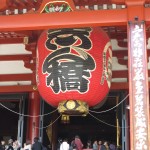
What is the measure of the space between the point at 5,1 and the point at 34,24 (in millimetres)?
763

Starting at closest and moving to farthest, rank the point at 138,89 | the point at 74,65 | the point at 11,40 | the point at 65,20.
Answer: the point at 138,89
the point at 65,20
the point at 74,65
the point at 11,40

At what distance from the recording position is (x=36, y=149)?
8.02 meters

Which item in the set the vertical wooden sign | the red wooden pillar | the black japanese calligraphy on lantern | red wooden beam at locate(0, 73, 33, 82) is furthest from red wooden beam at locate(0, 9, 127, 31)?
the red wooden pillar

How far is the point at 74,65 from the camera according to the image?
6.79 meters

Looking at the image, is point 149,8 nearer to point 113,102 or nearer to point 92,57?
point 92,57

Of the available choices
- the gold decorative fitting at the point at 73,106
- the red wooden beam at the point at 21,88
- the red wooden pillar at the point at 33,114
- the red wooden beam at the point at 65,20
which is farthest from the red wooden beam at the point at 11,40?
the gold decorative fitting at the point at 73,106

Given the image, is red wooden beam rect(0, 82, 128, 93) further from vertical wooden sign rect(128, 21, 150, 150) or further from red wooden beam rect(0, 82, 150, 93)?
vertical wooden sign rect(128, 21, 150, 150)

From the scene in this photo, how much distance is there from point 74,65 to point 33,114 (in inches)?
125

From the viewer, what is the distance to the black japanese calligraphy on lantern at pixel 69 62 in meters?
6.77

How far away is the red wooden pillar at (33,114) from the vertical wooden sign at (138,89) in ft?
13.8

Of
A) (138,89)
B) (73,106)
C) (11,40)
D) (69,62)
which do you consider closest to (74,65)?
(69,62)

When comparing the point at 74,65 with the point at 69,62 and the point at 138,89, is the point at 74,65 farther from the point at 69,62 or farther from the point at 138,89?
the point at 138,89

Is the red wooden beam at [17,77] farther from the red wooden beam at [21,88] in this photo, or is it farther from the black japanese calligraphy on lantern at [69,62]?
the black japanese calligraphy on lantern at [69,62]

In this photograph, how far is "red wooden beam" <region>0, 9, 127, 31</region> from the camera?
20.4 ft
